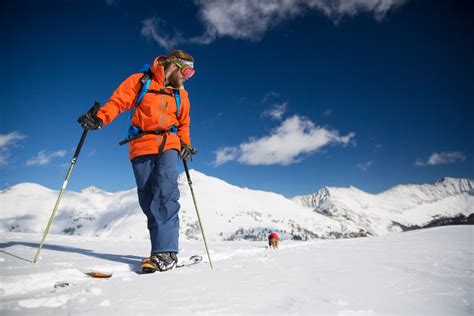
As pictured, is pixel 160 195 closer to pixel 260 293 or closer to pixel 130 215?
pixel 260 293

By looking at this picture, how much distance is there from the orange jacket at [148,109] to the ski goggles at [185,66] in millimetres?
275

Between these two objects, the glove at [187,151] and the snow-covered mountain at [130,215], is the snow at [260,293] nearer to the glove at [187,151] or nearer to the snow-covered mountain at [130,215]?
the glove at [187,151]

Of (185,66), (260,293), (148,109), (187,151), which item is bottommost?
(260,293)

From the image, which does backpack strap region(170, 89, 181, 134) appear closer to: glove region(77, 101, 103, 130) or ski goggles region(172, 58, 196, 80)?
ski goggles region(172, 58, 196, 80)

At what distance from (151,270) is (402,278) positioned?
2823 mm

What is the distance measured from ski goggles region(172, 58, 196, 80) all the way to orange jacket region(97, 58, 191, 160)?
27cm

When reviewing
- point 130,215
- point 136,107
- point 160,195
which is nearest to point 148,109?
point 136,107

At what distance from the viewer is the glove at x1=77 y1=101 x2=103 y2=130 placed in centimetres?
398

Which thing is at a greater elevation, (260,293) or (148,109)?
(148,109)

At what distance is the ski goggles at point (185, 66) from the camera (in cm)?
459

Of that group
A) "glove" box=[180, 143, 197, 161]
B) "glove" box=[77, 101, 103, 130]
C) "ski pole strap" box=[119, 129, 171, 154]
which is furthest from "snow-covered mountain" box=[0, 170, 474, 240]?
"glove" box=[77, 101, 103, 130]

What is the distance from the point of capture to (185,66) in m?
4.61

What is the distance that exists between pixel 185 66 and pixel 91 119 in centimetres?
169

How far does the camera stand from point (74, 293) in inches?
79.5
